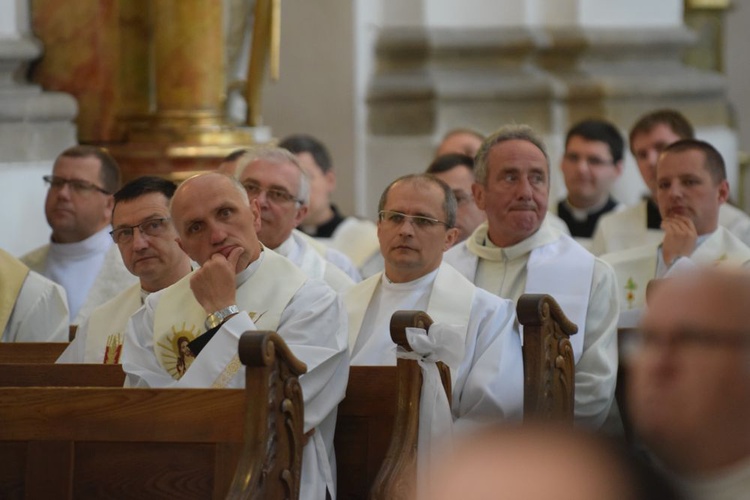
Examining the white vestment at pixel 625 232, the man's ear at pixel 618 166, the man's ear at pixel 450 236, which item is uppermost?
the man's ear at pixel 618 166

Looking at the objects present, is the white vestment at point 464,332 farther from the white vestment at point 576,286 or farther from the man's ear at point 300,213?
the man's ear at point 300,213

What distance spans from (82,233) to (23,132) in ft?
3.86

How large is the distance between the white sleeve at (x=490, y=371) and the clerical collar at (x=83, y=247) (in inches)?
96.7

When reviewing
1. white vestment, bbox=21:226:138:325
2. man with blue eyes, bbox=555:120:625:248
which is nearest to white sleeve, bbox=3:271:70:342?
white vestment, bbox=21:226:138:325

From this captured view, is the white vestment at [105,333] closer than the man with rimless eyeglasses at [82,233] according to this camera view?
Yes

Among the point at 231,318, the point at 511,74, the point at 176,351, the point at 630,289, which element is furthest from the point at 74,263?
the point at 511,74

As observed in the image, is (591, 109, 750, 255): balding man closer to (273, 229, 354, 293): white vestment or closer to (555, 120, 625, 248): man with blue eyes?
(555, 120, 625, 248): man with blue eyes

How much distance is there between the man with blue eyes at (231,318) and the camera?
15.6 feet

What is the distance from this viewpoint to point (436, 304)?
562 centimetres

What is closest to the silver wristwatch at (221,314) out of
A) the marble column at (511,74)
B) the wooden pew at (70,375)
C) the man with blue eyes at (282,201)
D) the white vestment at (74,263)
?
the wooden pew at (70,375)

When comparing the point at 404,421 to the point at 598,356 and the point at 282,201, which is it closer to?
the point at 598,356

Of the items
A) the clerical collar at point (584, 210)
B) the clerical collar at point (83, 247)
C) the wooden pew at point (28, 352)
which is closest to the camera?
the wooden pew at point (28, 352)

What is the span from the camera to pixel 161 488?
4.39 m

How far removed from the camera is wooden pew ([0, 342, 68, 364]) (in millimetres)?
5555
